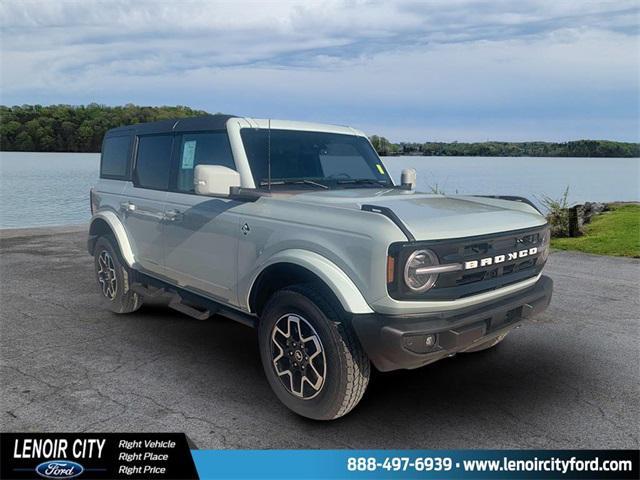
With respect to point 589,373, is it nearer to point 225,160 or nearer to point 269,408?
point 269,408

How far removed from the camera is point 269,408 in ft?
12.0

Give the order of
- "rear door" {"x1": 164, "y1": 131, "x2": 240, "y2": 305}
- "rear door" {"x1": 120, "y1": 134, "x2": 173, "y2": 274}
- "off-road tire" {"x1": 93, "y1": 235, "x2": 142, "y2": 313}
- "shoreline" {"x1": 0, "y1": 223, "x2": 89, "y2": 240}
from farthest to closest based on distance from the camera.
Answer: "shoreline" {"x1": 0, "y1": 223, "x2": 89, "y2": 240}
"off-road tire" {"x1": 93, "y1": 235, "x2": 142, "y2": 313}
"rear door" {"x1": 120, "y1": 134, "x2": 173, "y2": 274}
"rear door" {"x1": 164, "y1": 131, "x2": 240, "y2": 305}

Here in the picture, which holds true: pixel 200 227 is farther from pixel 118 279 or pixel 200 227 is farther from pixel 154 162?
pixel 118 279

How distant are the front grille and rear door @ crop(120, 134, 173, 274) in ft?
9.29

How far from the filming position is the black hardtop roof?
4.43 m

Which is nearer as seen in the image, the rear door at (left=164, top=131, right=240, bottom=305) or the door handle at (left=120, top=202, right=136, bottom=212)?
the rear door at (left=164, top=131, right=240, bottom=305)

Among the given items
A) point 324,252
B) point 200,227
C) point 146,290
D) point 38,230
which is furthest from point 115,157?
point 38,230

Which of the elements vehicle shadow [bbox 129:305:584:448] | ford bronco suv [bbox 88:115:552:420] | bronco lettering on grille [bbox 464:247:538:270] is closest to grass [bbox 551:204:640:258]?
vehicle shadow [bbox 129:305:584:448]

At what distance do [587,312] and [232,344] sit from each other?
432 cm

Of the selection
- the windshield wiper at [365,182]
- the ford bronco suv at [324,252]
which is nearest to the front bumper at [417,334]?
the ford bronco suv at [324,252]

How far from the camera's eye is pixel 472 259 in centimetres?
326

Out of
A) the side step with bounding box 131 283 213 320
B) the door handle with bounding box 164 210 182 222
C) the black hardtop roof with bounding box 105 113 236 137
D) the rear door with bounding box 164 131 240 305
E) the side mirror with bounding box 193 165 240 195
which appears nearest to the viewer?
the side mirror with bounding box 193 165 240 195

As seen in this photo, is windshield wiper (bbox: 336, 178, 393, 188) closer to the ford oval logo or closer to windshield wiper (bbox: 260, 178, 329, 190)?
windshield wiper (bbox: 260, 178, 329, 190)

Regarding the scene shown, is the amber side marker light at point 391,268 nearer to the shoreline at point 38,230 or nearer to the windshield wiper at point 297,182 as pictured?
the windshield wiper at point 297,182
